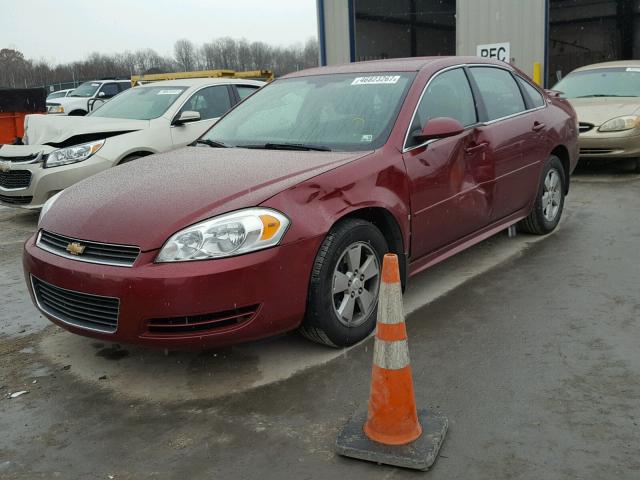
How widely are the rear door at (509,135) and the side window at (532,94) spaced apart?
42 mm

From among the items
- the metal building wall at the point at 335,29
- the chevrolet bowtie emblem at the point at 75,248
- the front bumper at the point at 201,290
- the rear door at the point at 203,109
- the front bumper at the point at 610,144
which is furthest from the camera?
the metal building wall at the point at 335,29

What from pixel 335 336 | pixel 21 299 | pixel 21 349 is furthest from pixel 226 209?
pixel 21 299

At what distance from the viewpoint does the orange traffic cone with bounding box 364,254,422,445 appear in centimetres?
256

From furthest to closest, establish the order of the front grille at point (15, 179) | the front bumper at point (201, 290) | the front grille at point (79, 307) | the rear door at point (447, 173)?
1. the front grille at point (15, 179)
2. the rear door at point (447, 173)
3. the front grille at point (79, 307)
4. the front bumper at point (201, 290)

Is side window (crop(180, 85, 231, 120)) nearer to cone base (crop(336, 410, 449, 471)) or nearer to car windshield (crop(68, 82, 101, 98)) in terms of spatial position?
cone base (crop(336, 410, 449, 471))

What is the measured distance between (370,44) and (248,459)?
61.1ft

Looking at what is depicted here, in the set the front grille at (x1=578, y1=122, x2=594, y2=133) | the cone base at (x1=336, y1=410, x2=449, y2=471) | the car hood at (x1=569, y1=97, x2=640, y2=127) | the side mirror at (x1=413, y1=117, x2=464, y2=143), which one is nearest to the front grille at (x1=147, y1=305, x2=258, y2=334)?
the cone base at (x1=336, y1=410, x2=449, y2=471)

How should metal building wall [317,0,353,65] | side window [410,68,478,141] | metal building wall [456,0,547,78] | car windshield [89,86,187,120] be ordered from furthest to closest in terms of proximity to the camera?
metal building wall [317,0,353,65], metal building wall [456,0,547,78], car windshield [89,86,187,120], side window [410,68,478,141]

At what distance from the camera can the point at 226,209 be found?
10.3ft

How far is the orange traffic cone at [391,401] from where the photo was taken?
255 cm

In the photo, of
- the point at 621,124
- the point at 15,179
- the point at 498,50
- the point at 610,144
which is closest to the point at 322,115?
the point at 15,179

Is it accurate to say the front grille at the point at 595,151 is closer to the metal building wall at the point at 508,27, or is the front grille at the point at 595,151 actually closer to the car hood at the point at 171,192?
the metal building wall at the point at 508,27

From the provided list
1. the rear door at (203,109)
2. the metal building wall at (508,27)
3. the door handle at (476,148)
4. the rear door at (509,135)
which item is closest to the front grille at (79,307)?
the door handle at (476,148)

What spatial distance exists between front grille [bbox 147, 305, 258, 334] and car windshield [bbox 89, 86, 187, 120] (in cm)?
Result: 501
